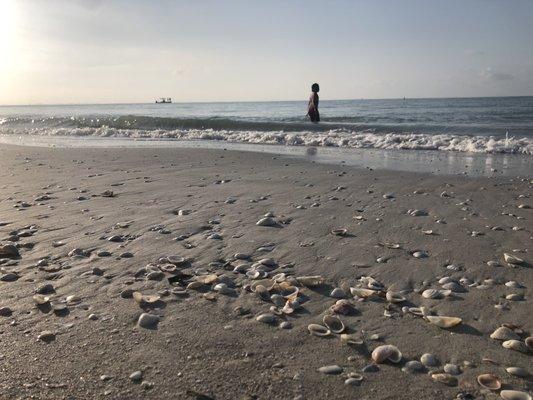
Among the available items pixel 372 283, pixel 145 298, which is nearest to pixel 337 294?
pixel 372 283

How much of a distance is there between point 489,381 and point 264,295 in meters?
1.41

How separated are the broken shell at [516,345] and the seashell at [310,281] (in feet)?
3.99

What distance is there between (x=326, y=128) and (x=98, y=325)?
64.9ft

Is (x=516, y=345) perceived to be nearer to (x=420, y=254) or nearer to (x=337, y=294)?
(x=337, y=294)

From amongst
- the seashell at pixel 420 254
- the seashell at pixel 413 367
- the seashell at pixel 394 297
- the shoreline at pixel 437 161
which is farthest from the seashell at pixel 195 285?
the shoreline at pixel 437 161

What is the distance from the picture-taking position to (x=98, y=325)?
2.68 m

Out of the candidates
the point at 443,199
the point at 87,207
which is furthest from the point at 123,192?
the point at 443,199

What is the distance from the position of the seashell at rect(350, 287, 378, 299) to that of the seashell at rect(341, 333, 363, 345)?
20.0 inches

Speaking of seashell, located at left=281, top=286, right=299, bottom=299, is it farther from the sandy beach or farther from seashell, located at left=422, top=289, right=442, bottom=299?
seashell, located at left=422, top=289, right=442, bottom=299

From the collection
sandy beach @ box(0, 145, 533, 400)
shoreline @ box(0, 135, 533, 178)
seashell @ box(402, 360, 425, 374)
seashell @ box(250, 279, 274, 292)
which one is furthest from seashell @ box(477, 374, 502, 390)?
shoreline @ box(0, 135, 533, 178)

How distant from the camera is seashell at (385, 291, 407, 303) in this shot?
9.64 ft

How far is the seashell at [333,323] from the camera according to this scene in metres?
2.62

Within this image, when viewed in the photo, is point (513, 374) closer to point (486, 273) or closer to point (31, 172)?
point (486, 273)

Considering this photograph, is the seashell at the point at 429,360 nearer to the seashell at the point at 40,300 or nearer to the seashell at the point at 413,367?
the seashell at the point at 413,367
